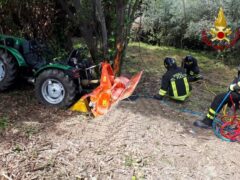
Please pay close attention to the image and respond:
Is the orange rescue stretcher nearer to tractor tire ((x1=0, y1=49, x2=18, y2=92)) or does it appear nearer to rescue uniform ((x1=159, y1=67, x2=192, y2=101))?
rescue uniform ((x1=159, y1=67, x2=192, y2=101))

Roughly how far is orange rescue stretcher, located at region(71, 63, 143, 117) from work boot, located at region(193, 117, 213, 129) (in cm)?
108

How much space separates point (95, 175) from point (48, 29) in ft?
15.3

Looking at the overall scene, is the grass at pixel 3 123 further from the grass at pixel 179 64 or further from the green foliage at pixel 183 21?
the green foliage at pixel 183 21

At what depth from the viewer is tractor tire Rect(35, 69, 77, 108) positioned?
196 inches

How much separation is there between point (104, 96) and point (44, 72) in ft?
3.23

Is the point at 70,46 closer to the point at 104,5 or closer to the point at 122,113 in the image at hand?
the point at 104,5

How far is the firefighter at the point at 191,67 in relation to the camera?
23.2ft

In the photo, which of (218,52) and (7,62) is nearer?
(7,62)

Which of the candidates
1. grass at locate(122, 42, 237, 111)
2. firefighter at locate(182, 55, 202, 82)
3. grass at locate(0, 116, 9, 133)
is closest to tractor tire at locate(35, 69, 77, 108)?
grass at locate(0, 116, 9, 133)

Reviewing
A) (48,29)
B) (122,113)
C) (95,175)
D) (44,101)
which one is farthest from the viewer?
(48,29)

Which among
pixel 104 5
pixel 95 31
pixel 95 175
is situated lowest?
pixel 95 175

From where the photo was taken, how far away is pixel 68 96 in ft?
16.4

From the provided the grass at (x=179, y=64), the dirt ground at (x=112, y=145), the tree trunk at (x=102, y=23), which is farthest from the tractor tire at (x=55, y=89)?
the grass at (x=179, y=64)

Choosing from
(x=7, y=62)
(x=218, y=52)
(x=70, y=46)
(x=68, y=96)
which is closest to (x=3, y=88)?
(x=7, y=62)
